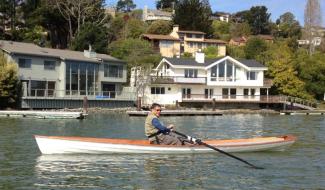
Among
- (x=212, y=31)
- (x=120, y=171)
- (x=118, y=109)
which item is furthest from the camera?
(x=212, y=31)

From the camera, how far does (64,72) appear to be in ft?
204

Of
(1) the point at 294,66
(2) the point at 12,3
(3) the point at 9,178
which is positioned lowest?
(3) the point at 9,178

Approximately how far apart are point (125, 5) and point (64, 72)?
92.6 meters

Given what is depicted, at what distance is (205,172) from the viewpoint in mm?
18875

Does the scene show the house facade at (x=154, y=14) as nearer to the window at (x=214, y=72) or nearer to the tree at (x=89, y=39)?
the tree at (x=89, y=39)

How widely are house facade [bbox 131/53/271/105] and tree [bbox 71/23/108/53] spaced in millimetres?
8915

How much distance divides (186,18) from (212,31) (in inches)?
293

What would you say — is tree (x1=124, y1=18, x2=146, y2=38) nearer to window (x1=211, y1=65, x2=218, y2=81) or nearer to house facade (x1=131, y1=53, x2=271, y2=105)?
house facade (x1=131, y1=53, x2=271, y2=105)

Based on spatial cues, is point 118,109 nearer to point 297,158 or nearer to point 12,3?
point 12,3

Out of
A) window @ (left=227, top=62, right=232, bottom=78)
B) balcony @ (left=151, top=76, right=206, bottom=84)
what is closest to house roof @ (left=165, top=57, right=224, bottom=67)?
window @ (left=227, top=62, right=232, bottom=78)

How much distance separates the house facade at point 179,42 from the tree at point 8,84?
45.7 m

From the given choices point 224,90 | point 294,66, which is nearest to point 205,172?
point 224,90

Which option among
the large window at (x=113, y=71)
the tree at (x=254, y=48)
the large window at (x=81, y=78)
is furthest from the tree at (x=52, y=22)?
the tree at (x=254, y=48)

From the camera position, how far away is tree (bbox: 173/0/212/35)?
10156cm
